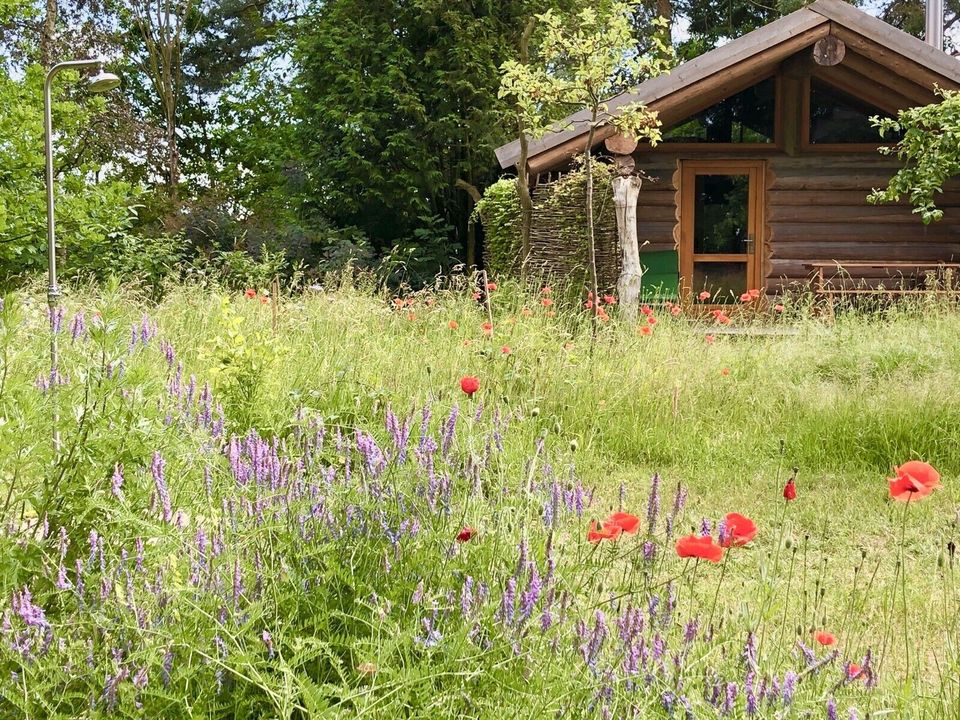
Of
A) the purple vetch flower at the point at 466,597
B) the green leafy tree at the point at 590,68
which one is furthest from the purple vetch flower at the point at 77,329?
the green leafy tree at the point at 590,68

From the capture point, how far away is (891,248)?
543 inches

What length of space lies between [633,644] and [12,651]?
4.03ft

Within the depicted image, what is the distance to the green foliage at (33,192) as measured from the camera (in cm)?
1253

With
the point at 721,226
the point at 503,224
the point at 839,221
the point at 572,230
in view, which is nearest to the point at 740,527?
the point at 572,230

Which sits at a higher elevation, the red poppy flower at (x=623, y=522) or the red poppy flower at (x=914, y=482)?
the red poppy flower at (x=914, y=482)

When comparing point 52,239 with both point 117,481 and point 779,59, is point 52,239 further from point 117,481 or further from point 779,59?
point 779,59

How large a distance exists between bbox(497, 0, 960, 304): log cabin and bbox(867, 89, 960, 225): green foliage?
590 mm

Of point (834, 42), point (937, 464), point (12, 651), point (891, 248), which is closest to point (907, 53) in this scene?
point (834, 42)

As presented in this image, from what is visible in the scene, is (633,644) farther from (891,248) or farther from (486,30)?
(486,30)

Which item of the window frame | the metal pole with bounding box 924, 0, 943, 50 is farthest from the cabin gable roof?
the metal pole with bounding box 924, 0, 943, 50

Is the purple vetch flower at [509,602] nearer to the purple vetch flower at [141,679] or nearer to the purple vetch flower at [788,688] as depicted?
the purple vetch flower at [788,688]

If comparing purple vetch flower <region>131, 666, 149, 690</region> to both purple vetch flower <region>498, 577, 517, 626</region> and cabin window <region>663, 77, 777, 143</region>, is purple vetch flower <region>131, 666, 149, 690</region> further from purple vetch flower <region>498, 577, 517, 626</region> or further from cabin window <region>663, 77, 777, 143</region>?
cabin window <region>663, 77, 777, 143</region>

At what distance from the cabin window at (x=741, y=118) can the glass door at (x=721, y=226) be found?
0.43 m

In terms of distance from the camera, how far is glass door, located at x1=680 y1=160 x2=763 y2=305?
13.9 m
